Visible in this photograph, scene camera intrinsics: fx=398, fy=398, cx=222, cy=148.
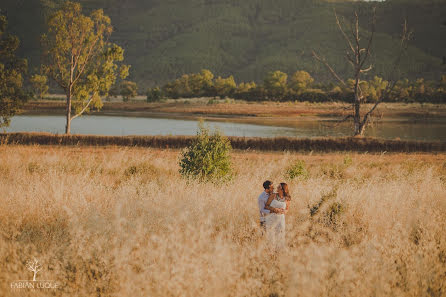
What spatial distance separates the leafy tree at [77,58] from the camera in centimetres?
3166

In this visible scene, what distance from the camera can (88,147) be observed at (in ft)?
84.0

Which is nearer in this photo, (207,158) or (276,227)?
(276,227)

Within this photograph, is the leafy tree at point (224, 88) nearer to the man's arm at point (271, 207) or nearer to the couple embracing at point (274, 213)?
the couple embracing at point (274, 213)

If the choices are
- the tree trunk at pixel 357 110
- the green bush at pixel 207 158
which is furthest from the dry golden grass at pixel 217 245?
the tree trunk at pixel 357 110

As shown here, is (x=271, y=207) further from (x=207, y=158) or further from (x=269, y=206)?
(x=207, y=158)

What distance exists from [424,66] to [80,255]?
21452 centimetres

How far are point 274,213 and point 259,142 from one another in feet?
67.0

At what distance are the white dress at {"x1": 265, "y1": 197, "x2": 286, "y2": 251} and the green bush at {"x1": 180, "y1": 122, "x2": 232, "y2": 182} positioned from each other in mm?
5484

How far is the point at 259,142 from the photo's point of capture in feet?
87.6

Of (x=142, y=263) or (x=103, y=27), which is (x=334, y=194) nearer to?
(x=142, y=263)

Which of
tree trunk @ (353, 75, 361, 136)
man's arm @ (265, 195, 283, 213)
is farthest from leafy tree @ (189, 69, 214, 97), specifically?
man's arm @ (265, 195, 283, 213)

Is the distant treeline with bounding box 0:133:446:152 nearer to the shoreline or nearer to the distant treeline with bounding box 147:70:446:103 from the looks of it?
the shoreline

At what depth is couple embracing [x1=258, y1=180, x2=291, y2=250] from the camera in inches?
238

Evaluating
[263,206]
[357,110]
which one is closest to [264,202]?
[263,206]
